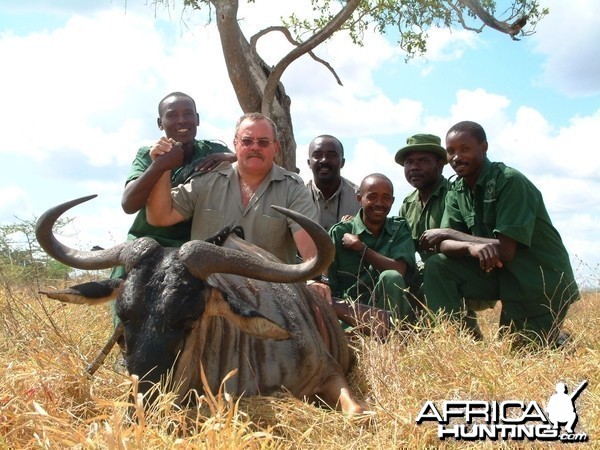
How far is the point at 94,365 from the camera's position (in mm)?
4254

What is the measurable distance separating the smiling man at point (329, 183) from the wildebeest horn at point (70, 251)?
12.4 ft

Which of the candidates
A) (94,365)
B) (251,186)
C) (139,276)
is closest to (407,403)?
(139,276)

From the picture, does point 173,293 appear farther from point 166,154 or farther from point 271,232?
point 271,232

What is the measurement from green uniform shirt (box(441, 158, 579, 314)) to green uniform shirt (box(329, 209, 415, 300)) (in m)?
0.62

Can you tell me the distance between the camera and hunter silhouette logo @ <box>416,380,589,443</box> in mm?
3234

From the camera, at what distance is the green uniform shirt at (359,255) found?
6.29 meters

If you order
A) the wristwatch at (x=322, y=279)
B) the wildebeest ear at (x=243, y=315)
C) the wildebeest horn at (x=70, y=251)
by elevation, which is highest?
the wildebeest horn at (x=70, y=251)

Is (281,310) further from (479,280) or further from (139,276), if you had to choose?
(479,280)

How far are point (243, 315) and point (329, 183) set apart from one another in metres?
4.30

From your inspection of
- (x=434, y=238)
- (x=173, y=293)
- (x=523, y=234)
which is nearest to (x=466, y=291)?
(x=434, y=238)

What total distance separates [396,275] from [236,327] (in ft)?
6.20

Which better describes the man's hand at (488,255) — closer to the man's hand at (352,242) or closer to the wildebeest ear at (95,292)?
the man's hand at (352,242)

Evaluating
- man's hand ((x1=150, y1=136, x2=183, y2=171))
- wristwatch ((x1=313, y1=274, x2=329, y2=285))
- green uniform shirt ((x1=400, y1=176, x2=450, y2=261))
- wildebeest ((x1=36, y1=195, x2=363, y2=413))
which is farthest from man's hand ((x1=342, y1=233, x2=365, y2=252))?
A: man's hand ((x1=150, y1=136, x2=183, y2=171))

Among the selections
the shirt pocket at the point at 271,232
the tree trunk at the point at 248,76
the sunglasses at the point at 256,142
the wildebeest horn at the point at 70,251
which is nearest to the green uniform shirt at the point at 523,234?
the shirt pocket at the point at 271,232
